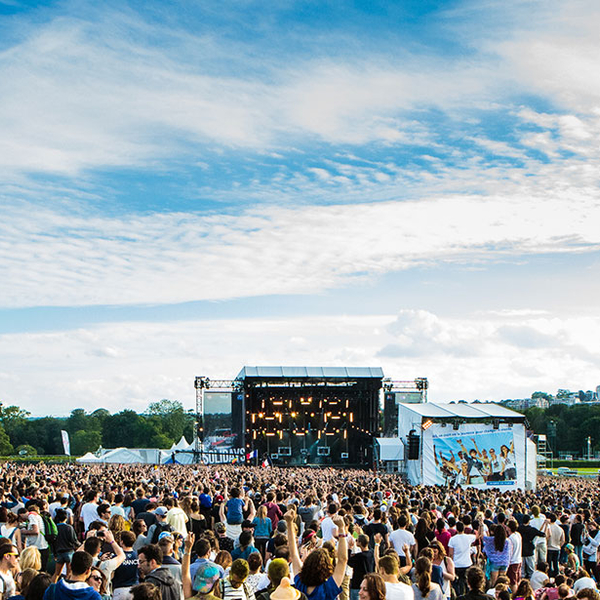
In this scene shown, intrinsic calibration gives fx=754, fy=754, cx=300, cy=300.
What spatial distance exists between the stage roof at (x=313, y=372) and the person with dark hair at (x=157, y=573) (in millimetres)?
35025

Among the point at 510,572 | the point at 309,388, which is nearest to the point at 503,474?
the point at 309,388

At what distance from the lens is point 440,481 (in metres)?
32.2

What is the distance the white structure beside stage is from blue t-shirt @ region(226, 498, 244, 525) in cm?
2273

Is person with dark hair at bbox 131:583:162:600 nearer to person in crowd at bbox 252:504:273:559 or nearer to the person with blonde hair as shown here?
the person with blonde hair

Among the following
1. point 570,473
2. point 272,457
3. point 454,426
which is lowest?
point 570,473

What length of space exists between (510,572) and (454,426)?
76.4 feet

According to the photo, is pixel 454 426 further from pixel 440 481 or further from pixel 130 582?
pixel 130 582

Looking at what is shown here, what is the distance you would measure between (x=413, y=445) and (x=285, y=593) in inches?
1224

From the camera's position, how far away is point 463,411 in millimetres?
34562

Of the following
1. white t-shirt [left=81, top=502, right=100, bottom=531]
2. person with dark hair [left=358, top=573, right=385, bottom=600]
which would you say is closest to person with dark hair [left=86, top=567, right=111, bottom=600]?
person with dark hair [left=358, top=573, right=385, bottom=600]

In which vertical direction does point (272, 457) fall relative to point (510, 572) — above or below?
below

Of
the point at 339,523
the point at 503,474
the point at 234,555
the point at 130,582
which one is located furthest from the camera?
the point at 503,474

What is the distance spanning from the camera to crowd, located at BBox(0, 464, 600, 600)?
203 inches

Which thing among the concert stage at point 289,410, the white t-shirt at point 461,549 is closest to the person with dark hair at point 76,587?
the white t-shirt at point 461,549
